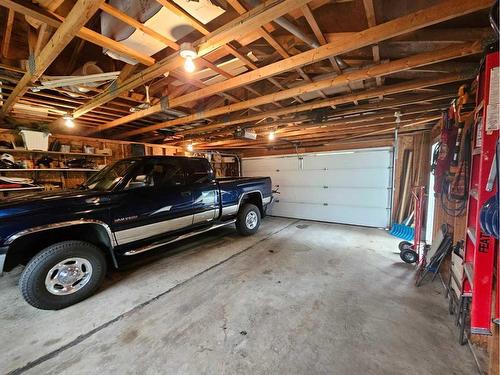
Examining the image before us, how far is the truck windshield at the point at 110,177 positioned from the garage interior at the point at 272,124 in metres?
0.94

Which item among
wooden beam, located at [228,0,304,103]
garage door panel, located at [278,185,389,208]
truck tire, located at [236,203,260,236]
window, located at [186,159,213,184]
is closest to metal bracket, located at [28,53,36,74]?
window, located at [186,159,213,184]

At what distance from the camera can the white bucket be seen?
435cm

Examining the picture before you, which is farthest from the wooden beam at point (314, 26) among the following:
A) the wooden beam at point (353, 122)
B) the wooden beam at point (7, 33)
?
the wooden beam at point (7, 33)

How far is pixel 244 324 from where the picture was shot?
2.04 metres

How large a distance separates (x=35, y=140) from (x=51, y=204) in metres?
3.61

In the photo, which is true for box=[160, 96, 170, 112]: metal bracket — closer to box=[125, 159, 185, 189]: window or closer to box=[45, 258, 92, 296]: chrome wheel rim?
box=[125, 159, 185, 189]: window

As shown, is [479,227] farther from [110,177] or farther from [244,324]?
[110,177]

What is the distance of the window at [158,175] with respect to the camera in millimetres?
3007

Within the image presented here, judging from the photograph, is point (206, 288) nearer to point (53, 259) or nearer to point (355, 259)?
point (53, 259)

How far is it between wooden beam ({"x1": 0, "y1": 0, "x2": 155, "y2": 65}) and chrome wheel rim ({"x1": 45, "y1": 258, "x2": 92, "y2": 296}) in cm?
240

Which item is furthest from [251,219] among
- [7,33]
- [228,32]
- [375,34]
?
[7,33]

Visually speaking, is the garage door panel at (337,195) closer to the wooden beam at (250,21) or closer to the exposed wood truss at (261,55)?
the exposed wood truss at (261,55)

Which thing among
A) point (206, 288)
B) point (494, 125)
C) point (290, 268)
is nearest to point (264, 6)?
point (494, 125)

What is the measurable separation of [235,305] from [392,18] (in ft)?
10.6
